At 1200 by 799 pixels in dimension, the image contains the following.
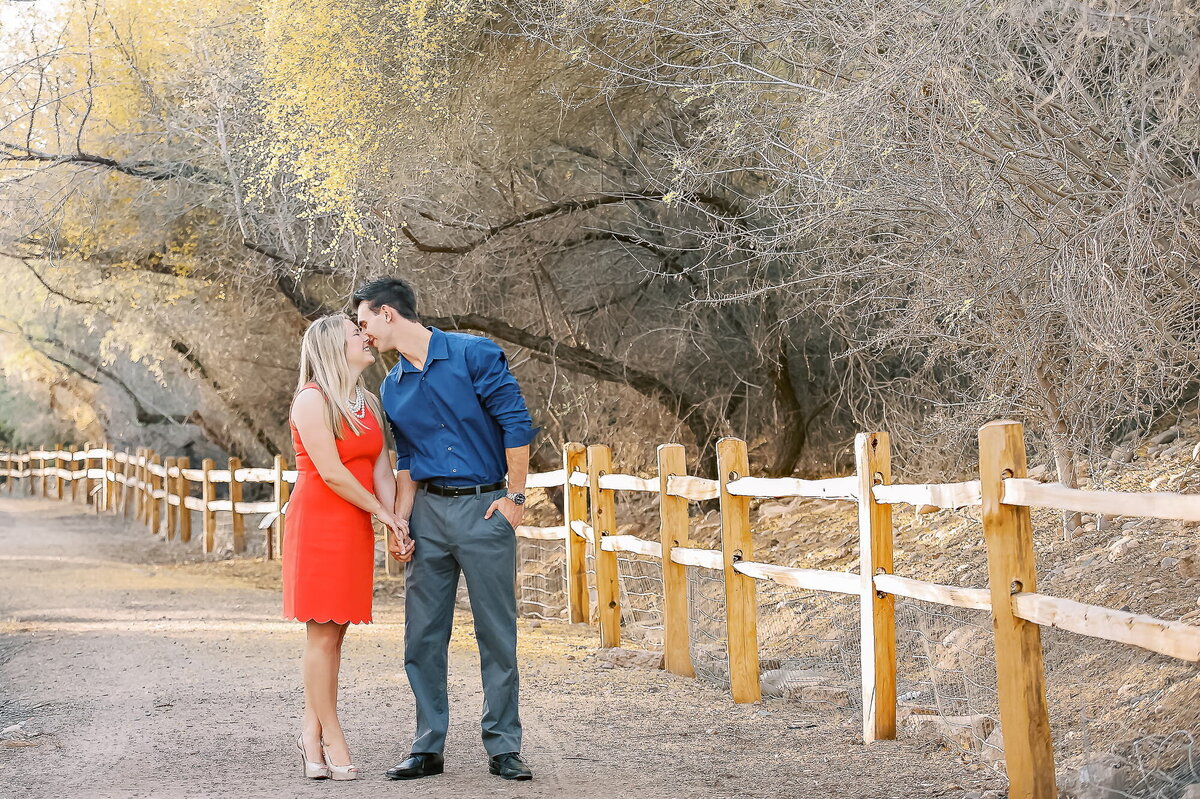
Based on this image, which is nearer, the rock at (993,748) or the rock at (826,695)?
the rock at (993,748)

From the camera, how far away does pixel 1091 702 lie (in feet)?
20.6

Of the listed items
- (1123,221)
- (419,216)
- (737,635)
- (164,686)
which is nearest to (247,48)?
(419,216)

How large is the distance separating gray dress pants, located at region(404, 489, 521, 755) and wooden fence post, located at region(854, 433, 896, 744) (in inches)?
70.5

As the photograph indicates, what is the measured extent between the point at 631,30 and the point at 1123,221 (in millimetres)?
5045

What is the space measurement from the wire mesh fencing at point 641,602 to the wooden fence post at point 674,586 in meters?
1.27

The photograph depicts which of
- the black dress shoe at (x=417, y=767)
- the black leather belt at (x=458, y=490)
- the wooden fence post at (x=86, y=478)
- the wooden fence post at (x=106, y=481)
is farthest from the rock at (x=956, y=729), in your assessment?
the wooden fence post at (x=86, y=478)

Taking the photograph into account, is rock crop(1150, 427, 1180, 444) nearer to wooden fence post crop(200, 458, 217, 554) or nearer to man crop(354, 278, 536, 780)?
man crop(354, 278, 536, 780)

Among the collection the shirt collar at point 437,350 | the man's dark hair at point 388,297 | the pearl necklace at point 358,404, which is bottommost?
the pearl necklace at point 358,404

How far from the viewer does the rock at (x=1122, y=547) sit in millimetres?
8148

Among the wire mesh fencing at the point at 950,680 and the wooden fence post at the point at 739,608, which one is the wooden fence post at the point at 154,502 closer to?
the wire mesh fencing at the point at 950,680

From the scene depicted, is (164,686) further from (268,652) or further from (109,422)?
(109,422)

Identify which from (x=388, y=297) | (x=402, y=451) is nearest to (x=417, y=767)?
(x=402, y=451)

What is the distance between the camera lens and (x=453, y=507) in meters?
5.38

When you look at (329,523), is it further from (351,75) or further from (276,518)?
(276,518)
